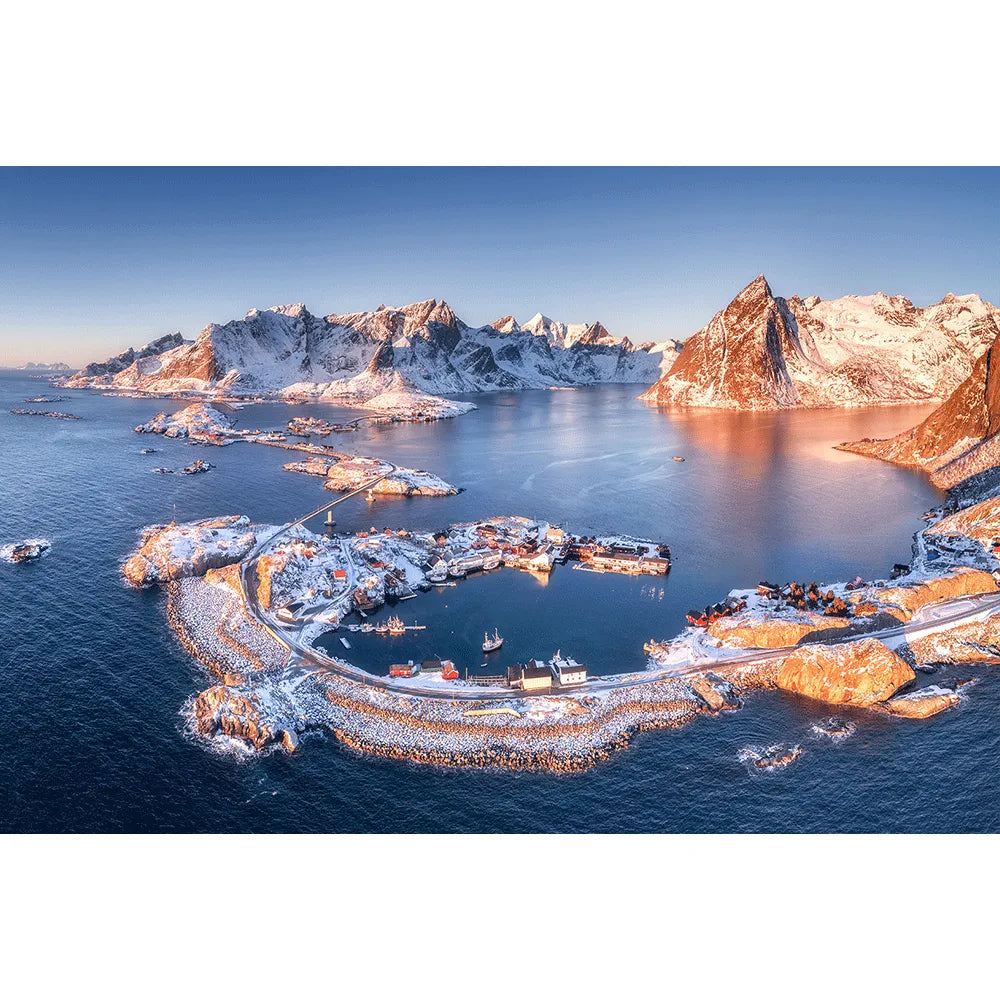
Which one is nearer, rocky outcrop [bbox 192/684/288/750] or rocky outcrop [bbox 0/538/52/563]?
rocky outcrop [bbox 192/684/288/750]

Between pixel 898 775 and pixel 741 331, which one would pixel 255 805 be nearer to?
pixel 898 775

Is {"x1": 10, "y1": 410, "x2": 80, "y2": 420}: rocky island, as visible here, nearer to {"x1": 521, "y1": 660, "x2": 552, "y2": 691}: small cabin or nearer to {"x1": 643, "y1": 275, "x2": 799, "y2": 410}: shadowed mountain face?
{"x1": 521, "y1": 660, "x2": 552, "y2": 691}: small cabin

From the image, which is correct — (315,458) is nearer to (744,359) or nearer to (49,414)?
(49,414)

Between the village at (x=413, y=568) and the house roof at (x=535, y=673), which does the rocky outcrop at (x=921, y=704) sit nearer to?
the village at (x=413, y=568)

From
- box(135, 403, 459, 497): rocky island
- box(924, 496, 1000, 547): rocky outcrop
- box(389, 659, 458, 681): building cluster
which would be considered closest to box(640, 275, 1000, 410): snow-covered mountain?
box(135, 403, 459, 497): rocky island

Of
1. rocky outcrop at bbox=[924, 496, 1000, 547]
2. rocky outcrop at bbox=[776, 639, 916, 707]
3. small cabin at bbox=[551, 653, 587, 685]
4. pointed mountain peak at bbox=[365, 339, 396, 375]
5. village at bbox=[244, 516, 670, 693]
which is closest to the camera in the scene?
rocky outcrop at bbox=[776, 639, 916, 707]

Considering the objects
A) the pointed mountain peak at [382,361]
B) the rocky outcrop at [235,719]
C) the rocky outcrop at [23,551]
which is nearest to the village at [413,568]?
the rocky outcrop at [235,719]

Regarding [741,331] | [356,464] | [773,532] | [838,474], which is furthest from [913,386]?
[356,464]
